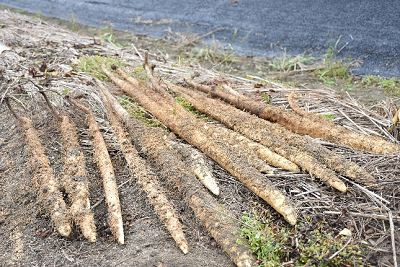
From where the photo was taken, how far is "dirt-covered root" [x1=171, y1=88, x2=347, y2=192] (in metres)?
2.39

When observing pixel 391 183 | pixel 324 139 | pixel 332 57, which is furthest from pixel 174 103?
pixel 332 57

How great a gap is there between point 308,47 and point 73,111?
4.00 metres

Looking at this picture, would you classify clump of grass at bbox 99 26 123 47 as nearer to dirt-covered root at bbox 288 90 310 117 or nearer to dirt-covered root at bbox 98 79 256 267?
dirt-covered root at bbox 98 79 256 267

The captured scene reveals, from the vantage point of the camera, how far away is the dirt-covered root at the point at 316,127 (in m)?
2.63

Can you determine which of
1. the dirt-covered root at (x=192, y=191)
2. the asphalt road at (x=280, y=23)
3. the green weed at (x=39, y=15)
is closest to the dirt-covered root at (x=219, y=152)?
the dirt-covered root at (x=192, y=191)

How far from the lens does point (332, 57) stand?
545 cm

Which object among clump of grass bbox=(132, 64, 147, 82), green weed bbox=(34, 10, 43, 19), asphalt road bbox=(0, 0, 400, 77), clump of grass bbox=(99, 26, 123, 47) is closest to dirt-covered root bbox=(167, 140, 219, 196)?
clump of grass bbox=(132, 64, 147, 82)

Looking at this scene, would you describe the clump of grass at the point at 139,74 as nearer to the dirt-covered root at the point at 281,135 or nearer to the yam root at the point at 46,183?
the dirt-covered root at the point at 281,135

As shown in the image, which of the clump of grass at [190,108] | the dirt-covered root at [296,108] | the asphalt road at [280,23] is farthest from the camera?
the asphalt road at [280,23]

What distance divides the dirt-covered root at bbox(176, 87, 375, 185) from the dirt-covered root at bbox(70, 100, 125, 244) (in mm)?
1038

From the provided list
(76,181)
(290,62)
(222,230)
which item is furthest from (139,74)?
(222,230)

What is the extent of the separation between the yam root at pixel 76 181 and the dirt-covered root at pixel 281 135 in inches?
48.8

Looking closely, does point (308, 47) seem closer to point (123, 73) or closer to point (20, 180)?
point (123, 73)

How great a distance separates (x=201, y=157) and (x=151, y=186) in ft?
1.50
